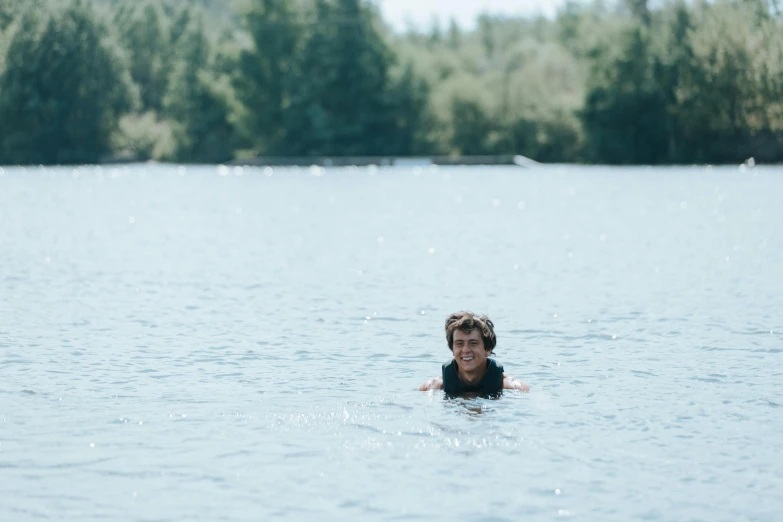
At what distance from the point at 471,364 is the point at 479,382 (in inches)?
13.5

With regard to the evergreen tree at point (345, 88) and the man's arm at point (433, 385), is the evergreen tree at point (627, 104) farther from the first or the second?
the man's arm at point (433, 385)

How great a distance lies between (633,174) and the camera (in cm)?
10269

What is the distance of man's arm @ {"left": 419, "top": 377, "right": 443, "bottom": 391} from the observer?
14727 mm

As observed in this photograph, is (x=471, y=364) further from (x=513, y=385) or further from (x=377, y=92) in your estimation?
(x=377, y=92)

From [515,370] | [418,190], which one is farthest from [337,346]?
[418,190]

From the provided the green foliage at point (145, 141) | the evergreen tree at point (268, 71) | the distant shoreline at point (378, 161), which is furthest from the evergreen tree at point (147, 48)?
the distant shoreline at point (378, 161)

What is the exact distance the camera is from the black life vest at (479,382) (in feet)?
47.0

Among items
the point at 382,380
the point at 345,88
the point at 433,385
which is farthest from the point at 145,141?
the point at 433,385

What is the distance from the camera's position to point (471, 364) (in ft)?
46.4

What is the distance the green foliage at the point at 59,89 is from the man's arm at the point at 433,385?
117572 mm

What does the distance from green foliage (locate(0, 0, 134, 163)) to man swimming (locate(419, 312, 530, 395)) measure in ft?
387

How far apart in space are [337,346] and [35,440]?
23.3 feet

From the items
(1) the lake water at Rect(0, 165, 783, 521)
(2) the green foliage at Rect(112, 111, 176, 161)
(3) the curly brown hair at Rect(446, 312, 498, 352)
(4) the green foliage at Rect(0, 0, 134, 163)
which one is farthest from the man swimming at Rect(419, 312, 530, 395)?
(2) the green foliage at Rect(112, 111, 176, 161)

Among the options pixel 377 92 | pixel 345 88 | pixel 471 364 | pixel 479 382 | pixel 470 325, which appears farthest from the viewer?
pixel 345 88
